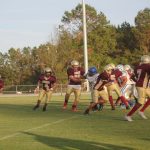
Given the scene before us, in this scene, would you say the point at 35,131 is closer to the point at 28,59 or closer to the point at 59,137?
the point at 59,137

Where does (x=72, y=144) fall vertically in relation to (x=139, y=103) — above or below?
below

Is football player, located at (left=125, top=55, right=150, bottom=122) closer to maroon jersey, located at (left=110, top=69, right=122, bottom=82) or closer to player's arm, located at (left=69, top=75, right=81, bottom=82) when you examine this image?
maroon jersey, located at (left=110, top=69, right=122, bottom=82)

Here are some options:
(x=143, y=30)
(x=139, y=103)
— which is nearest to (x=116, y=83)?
(x=139, y=103)

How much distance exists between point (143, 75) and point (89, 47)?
5832cm

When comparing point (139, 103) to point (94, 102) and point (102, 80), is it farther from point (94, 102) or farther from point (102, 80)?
point (102, 80)

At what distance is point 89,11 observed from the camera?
7725cm

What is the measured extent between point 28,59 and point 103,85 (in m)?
61.2

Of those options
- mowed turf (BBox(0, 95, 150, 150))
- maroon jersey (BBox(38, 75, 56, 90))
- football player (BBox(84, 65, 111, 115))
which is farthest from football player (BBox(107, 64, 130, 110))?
mowed turf (BBox(0, 95, 150, 150))

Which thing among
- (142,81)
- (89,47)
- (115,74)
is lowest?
(142,81)

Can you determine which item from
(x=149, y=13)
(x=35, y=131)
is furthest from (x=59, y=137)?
(x=149, y=13)

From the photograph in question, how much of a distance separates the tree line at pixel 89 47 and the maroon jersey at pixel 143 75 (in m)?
50.3

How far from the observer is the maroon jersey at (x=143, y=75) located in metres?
14.6

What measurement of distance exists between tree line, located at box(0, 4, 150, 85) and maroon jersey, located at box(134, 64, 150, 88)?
5032 centimetres

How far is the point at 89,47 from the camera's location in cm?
7288
